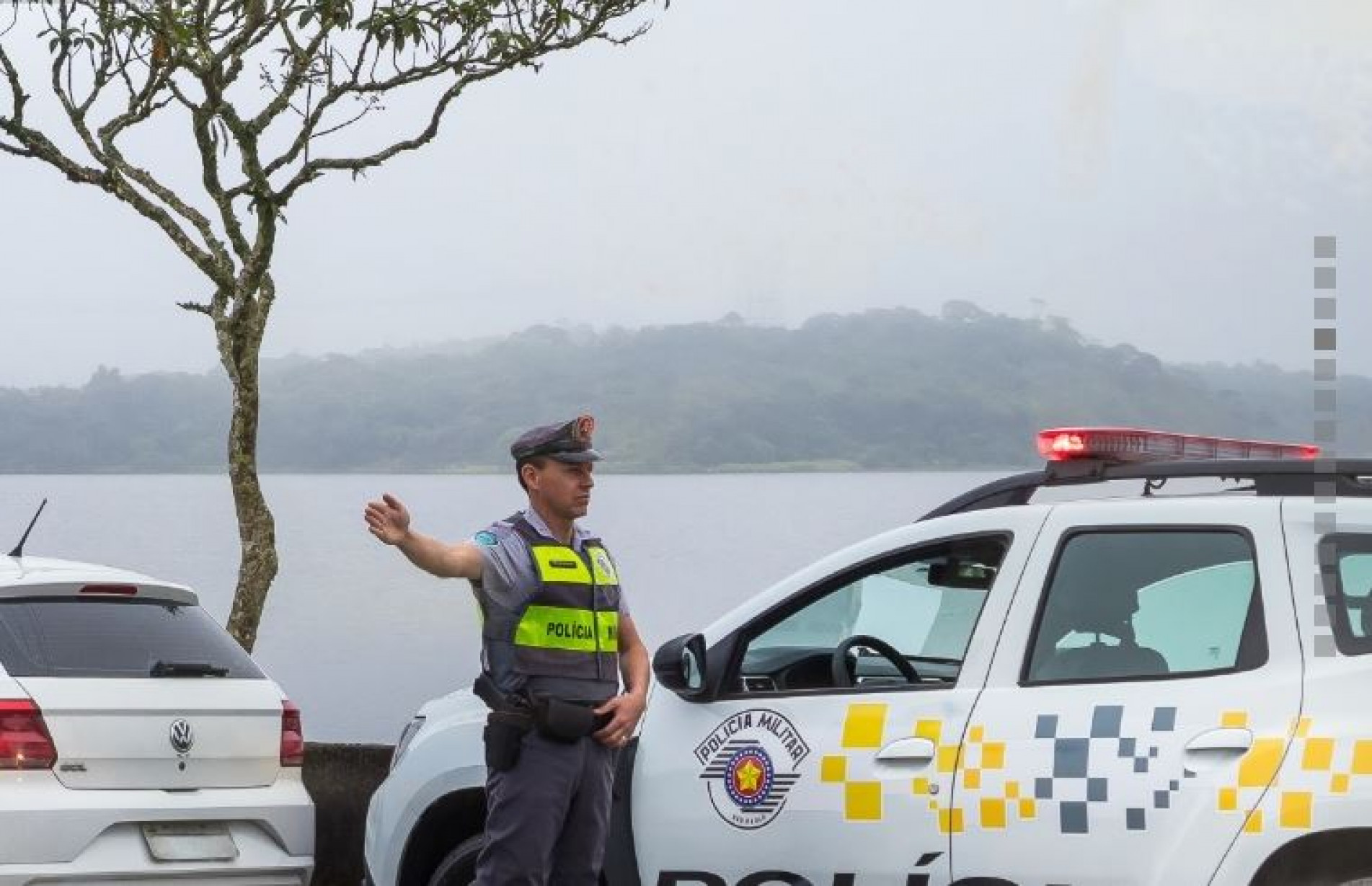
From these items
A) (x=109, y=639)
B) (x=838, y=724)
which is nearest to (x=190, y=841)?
(x=109, y=639)

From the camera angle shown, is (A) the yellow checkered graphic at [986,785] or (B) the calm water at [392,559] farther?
(B) the calm water at [392,559]

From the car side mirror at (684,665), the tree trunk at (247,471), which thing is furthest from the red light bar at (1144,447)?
the tree trunk at (247,471)

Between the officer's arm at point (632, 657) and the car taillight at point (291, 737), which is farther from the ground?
the officer's arm at point (632, 657)

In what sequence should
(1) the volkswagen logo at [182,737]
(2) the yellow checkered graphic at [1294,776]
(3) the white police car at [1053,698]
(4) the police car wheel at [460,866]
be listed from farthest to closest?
(1) the volkswagen logo at [182,737] < (4) the police car wheel at [460,866] < (3) the white police car at [1053,698] < (2) the yellow checkered graphic at [1294,776]

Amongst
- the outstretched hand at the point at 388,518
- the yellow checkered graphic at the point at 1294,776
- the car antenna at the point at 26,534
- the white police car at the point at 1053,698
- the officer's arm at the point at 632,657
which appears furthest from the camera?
the car antenna at the point at 26,534

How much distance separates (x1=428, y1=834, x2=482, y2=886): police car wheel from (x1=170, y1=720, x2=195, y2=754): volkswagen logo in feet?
3.80

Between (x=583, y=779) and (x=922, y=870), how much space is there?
1.00 meters

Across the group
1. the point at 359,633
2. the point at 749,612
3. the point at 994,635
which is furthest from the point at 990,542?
the point at 359,633

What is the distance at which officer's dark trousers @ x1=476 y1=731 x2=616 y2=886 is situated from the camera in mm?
5906

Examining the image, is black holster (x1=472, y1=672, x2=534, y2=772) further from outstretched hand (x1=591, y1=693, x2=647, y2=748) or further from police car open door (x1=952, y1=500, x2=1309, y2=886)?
police car open door (x1=952, y1=500, x2=1309, y2=886)

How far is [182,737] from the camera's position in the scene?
7.32 meters

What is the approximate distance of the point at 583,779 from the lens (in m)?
5.98

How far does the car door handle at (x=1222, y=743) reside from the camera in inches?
199

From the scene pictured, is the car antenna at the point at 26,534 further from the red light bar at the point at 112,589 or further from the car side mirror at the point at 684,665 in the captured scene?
the car side mirror at the point at 684,665
